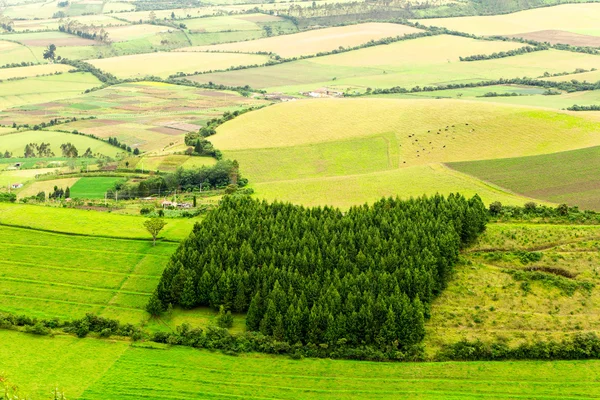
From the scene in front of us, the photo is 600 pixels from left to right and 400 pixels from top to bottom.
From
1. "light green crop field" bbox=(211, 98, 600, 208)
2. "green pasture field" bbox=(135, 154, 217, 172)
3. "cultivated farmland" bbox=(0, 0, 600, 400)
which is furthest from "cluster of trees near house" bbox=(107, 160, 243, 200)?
"green pasture field" bbox=(135, 154, 217, 172)

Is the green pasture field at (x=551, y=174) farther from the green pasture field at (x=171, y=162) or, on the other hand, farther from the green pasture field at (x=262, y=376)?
the green pasture field at (x=262, y=376)

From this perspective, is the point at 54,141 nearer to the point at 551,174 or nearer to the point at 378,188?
the point at 378,188

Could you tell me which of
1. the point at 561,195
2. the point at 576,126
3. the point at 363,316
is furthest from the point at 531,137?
the point at 363,316

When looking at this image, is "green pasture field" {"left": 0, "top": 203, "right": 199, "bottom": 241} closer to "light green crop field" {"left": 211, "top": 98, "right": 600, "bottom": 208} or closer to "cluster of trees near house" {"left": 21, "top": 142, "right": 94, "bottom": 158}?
"light green crop field" {"left": 211, "top": 98, "right": 600, "bottom": 208}

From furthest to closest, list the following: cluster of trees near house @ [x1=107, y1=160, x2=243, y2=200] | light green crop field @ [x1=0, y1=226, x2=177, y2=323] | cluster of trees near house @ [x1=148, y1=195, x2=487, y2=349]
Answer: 1. cluster of trees near house @ [x1=107, y1=160, x2=243, y2=200]
2. light green crop field @ [x1=0, y1=226, x2=177, y2=323]
3. cluster of trees near house @ [x1=148, y1=195, x2=487, y2=349]

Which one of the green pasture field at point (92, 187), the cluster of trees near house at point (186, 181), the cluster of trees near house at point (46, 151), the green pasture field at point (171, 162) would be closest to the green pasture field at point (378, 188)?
the cluster of trees near house at point (186, 181)

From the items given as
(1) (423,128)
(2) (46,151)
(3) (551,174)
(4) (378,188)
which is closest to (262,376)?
(4) (378,188)
